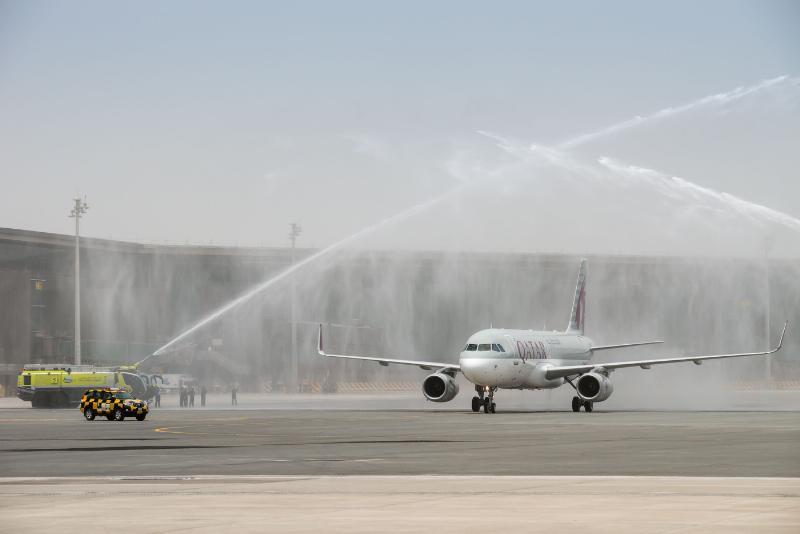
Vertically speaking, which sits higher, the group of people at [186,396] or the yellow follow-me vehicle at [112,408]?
the yellow follow-me vehicle at [112,408]

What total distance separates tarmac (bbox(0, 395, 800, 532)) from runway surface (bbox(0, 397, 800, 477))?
Result: 0.07 meters

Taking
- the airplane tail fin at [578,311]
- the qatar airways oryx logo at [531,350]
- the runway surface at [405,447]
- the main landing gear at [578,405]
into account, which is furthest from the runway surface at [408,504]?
the airplane tail fin at [578,311]

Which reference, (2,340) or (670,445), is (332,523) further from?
(2,340)

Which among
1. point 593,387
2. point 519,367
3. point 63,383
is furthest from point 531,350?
point 63,383

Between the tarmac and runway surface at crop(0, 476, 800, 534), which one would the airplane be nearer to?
the tarmac

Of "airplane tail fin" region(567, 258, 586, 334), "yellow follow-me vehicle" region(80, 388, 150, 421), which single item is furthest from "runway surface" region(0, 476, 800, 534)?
"airplane tail fin" region(567, 258, 586, 334)

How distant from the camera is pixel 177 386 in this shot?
123m

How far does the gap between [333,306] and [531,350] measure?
65.9 m

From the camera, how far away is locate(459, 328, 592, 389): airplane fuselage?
2940 inches

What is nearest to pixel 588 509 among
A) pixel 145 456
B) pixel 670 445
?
pixel 145 456

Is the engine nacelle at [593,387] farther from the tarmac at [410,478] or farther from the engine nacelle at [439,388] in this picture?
the tarmac at [410,478]

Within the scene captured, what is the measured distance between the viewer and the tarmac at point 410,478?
66.4 ft

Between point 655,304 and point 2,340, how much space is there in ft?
213

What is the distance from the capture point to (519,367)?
7650cm
